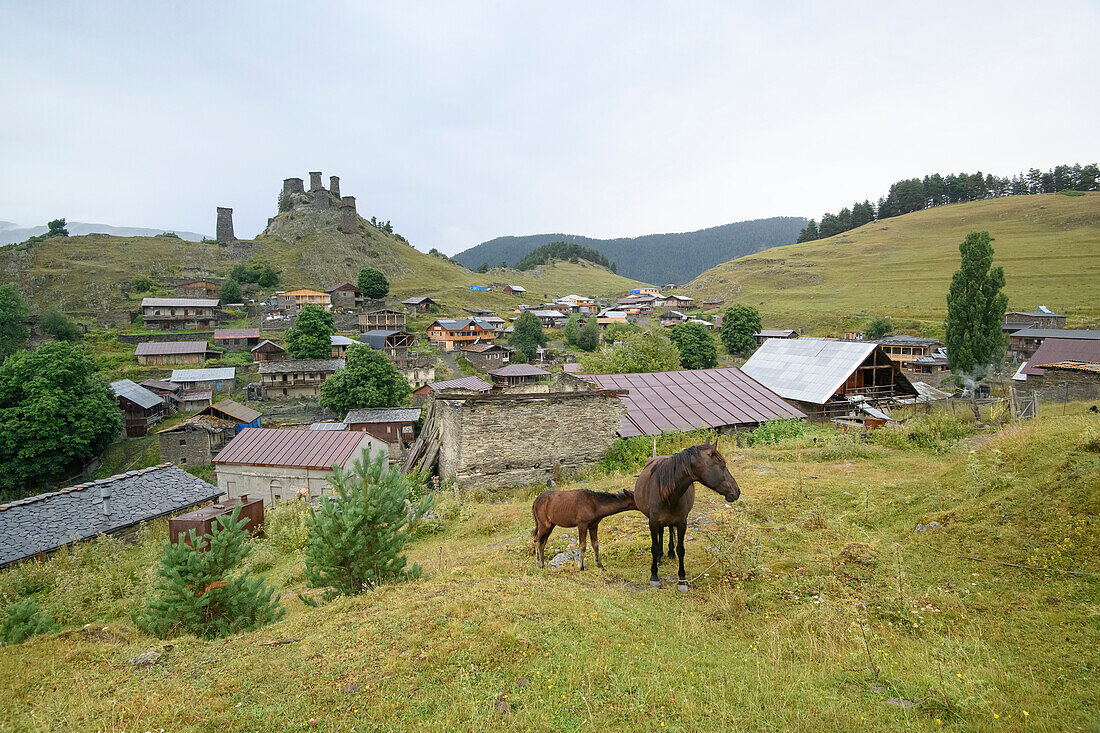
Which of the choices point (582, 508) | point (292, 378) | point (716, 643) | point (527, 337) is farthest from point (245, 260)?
point (716, 643)

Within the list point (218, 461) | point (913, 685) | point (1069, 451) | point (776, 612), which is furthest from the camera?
point (218, 461)

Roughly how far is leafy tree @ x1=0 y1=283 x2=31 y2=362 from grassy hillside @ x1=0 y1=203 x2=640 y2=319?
1178 centimetres

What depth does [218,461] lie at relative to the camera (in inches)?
879

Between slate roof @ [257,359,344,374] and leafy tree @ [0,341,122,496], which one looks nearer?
leafy tree @ [0,341,122,496]

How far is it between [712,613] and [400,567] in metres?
4.18

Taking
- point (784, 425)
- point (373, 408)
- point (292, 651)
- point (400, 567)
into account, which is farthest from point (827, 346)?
point (373, 408)

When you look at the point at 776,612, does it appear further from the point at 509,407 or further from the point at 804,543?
the point at 509,407

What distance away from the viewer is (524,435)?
529 inches

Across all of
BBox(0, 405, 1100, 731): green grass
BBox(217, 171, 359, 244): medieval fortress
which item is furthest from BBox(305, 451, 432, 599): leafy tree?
BBox(217, 171, 359, 244): medieval fortress

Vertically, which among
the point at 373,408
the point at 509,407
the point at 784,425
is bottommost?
the point at 373,408

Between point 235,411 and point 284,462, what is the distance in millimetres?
24082

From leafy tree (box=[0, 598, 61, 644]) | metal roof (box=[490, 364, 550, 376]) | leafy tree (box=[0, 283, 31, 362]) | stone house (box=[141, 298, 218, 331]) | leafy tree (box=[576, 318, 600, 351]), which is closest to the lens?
leafy tree (box=[0, 598, 61, 644])

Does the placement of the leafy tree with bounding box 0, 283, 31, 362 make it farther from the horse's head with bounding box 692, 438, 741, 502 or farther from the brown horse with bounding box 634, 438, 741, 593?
the horse's head with bounding box 692, 438, 741, 502

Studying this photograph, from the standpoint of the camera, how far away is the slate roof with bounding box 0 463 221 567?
1161cm
